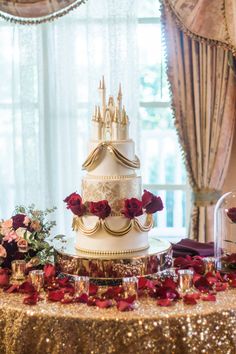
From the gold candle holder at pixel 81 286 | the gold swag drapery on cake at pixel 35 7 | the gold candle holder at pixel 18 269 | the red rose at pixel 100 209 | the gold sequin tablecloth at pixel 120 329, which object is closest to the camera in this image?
the gold sequin tablecloth at pixel 120 329

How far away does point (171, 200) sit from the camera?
450cm

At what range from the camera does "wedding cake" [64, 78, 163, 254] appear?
256 cm

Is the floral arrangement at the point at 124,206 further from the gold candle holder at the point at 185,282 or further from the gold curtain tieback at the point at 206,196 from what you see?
the gold curtain tieback at the point at 206,196

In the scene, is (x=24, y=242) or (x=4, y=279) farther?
(x=24, y=242)

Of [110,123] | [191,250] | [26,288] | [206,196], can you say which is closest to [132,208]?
[110,123]

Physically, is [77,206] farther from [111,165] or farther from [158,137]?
[158,137]

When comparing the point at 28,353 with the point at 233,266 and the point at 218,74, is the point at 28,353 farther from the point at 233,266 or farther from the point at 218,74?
the point at 218,74

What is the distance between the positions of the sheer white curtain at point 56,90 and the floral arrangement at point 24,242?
1.68 meters

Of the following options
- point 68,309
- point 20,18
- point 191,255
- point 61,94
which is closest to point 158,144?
point 61,94

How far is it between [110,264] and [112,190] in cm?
28

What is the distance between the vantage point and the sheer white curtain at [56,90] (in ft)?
14.0

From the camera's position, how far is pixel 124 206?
2.54m

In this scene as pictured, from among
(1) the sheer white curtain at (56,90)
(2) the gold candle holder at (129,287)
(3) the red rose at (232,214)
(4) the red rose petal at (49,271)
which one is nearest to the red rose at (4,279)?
(4) the red rose petal at (49,271)

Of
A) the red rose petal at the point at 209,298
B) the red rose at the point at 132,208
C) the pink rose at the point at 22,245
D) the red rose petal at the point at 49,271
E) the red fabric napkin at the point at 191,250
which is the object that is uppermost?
the red rose at the point at 132,208
